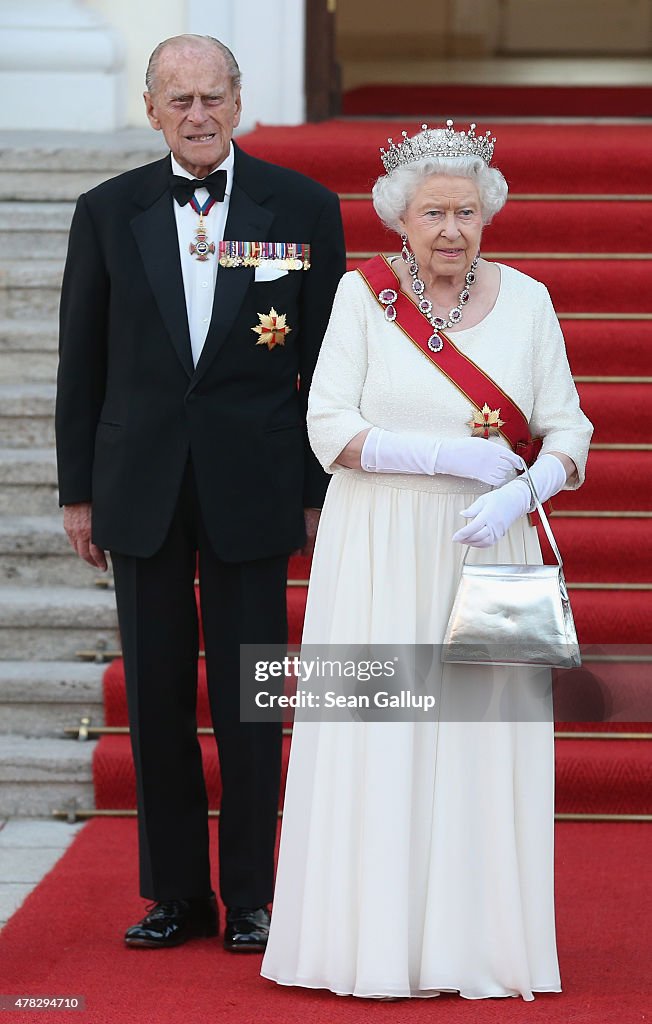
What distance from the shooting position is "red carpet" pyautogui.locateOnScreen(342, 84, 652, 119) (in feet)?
29.2

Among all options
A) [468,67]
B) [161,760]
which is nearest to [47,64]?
[161,760]

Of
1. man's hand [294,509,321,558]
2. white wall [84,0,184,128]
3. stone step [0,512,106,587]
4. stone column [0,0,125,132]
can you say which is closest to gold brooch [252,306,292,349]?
man's hand [294,509,321,558]

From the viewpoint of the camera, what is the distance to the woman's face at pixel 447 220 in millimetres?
2867

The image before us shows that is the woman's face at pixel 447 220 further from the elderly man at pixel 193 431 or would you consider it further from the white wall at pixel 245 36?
the white wall at pixel 245 36

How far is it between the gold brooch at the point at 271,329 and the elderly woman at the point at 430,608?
0.24 m

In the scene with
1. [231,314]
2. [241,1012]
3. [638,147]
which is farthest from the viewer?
[638,147]

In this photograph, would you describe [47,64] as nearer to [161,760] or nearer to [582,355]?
[582,355]

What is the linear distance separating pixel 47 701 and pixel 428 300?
1.99 m

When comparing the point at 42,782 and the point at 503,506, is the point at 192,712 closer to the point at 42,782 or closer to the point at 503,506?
the point at 503,506

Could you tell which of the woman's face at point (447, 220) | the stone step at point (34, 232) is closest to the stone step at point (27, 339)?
the stone step at point (34, 232)

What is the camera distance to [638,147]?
19.0 feet

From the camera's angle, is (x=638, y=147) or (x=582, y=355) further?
(x=638, y=147)

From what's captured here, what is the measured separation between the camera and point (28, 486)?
4.92 meters

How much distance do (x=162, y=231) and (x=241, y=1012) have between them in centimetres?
146
